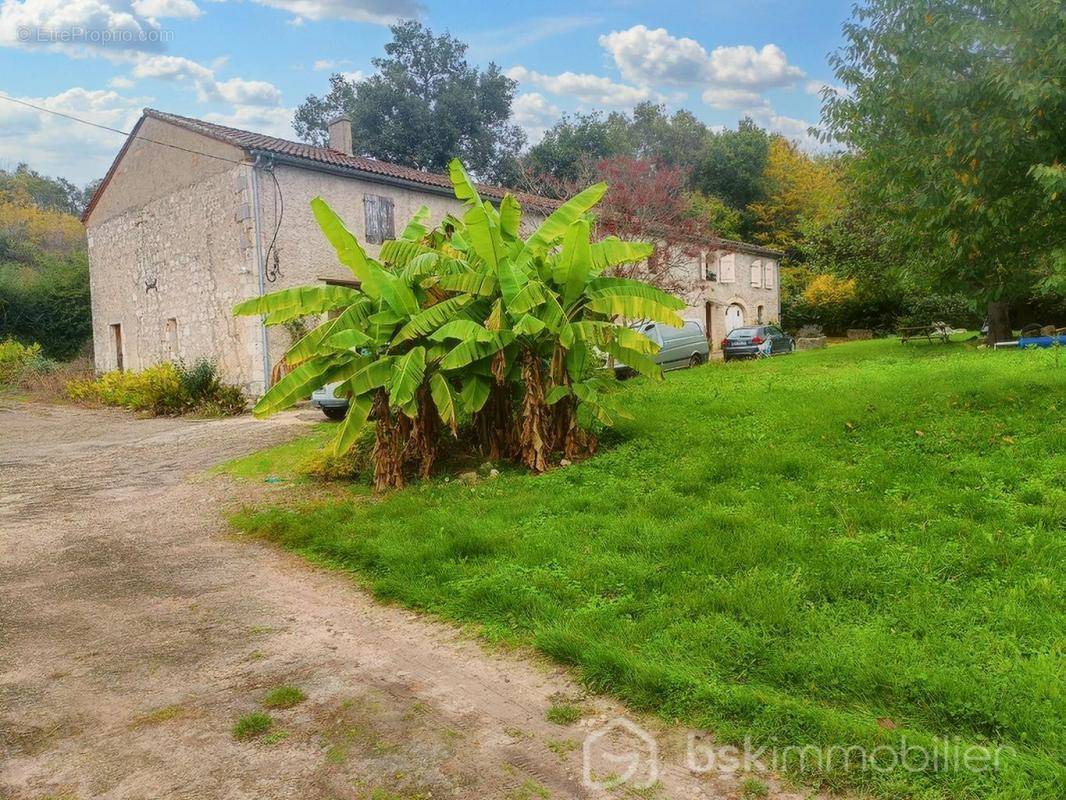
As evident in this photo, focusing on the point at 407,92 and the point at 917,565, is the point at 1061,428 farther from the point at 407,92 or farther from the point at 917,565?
the point at 407,92

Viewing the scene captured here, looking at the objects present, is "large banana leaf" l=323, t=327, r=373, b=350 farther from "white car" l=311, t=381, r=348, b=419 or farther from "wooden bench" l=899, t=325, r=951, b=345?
"wooden bench" l=899, t=325, r=951, b=345

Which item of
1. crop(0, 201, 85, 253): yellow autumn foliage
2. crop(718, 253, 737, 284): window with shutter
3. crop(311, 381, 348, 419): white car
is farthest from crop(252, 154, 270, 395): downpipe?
crop(0, 201, 85, 253): yellow autumn foliage

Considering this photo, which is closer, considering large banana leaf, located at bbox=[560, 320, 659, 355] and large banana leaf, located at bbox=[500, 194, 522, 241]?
large banana leaf, located at bbox=[560, 320, 659, 355]

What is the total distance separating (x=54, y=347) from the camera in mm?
28891

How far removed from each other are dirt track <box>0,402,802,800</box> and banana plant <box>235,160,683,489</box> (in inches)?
82.7

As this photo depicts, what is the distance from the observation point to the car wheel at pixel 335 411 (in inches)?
561

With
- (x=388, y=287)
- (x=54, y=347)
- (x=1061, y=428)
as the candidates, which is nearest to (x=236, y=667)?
(x=388, y=287)

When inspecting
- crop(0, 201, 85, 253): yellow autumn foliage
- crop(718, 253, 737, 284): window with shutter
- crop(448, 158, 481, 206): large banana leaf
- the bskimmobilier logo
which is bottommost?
the bskimmobilier logo

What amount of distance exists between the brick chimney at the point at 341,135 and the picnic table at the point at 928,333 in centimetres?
1911

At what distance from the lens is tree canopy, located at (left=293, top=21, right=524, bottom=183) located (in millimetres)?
37219

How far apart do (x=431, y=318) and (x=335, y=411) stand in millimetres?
7437

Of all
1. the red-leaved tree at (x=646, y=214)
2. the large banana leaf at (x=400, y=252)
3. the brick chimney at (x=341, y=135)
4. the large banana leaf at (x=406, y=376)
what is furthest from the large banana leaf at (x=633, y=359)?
the brick chimney at (x=341, y=135)

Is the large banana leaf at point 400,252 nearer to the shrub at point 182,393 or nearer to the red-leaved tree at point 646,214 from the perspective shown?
the shrub at point 182,393

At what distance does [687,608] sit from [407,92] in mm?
38501
